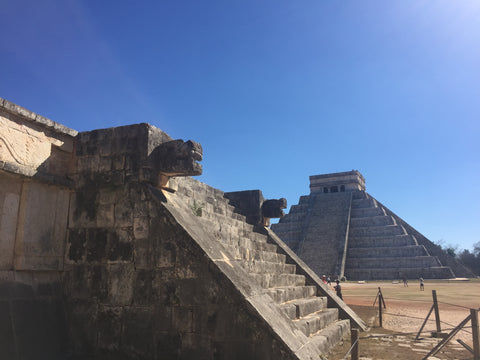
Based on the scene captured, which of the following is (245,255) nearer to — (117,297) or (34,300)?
(117,297)

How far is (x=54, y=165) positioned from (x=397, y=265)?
117 ft

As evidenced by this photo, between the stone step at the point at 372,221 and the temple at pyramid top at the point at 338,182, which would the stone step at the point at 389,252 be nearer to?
the stone step at the point at 372,221

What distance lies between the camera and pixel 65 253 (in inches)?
191


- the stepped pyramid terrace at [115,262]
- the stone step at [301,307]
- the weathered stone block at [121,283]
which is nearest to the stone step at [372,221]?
the stone step at [301,307]

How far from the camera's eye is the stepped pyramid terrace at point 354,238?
3475 centimetres

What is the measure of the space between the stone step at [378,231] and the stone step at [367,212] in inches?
108

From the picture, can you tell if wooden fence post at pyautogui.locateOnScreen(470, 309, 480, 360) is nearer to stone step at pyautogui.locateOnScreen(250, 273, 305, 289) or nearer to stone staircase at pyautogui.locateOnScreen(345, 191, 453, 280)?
stone step at pyautogui.locateOnScreen(250, 273, 305, 289)

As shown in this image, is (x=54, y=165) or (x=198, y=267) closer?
(x=198, y=267)

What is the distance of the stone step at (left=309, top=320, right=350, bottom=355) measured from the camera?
5214 millimetres

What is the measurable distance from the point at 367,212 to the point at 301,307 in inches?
1623

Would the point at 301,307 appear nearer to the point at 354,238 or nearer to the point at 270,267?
the point at 270,267

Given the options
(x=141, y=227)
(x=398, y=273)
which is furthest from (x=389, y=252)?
(x=141, y=227)

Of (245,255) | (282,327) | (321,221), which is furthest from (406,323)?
(321,221)

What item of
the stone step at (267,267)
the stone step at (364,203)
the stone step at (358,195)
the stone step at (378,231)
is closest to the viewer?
the stone step at (267,267)
